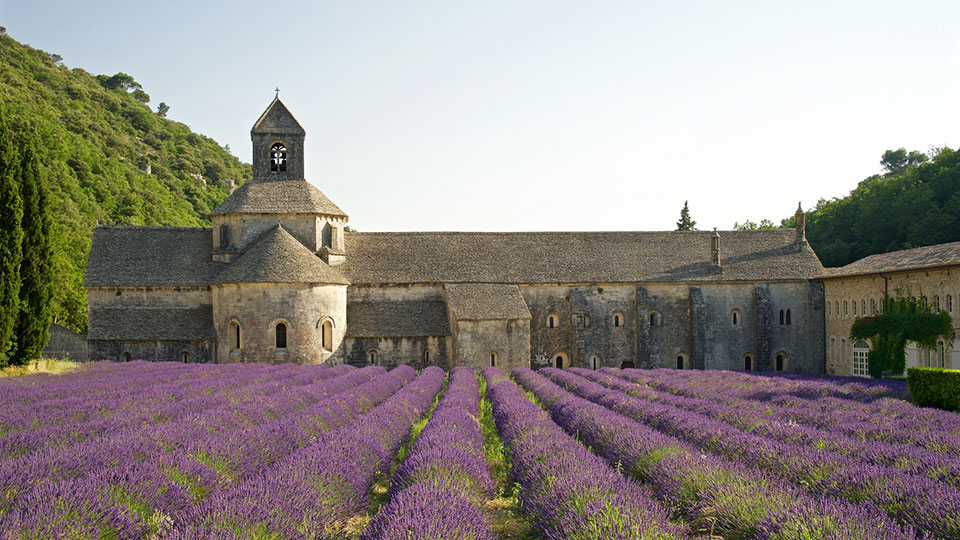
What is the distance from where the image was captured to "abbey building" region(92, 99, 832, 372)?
3034 cm

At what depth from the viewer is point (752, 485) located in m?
7.19

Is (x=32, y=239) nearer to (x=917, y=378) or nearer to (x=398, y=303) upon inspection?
(x=398, y=303)

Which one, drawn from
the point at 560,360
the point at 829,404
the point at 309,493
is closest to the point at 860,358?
the point at 560,360

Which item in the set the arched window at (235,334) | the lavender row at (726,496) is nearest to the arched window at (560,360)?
the arched window at (235,334)

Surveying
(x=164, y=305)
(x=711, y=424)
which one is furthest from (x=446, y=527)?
(x=164, y=305)

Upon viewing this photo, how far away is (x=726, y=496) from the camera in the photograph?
698 centimetres

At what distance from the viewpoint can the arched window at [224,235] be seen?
3334 centimetres

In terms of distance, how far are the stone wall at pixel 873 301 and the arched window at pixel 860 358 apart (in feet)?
0.72

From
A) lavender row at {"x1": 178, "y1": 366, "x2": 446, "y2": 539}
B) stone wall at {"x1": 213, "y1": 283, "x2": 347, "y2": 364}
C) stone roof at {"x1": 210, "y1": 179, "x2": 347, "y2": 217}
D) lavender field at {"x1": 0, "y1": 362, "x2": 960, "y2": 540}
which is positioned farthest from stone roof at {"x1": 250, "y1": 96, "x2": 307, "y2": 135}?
lavender row at {"x1": 178, "y1": 366, "x2": 446, "y2": 539}

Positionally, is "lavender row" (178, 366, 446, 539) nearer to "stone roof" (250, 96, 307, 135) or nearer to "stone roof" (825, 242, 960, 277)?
"stone roof" (825, 242, 960, 277)

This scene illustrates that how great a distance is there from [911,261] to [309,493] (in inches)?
1143

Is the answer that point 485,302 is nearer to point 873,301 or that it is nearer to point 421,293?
point 421,293

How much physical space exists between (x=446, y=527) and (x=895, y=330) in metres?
28.2

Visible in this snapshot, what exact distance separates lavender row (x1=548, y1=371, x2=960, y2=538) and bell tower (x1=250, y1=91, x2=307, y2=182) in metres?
27.8
